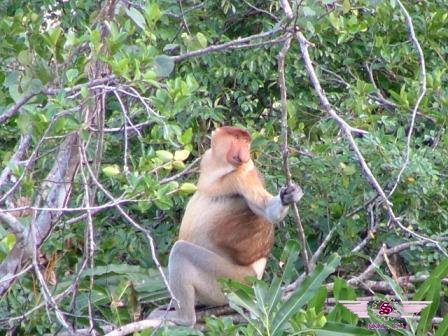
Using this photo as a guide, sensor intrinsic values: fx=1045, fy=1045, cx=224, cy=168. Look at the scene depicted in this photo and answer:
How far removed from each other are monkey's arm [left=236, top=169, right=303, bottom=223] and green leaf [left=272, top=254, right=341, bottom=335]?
1.24 feet

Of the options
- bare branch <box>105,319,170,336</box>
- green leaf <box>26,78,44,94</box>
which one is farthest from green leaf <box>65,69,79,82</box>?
bare branch <box>105,319,170,336</box>

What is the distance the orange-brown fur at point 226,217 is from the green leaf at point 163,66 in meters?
1.35

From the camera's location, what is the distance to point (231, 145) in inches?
233

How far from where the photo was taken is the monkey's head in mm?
5848

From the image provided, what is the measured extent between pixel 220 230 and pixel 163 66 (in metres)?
1.80

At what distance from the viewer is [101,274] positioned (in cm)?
576

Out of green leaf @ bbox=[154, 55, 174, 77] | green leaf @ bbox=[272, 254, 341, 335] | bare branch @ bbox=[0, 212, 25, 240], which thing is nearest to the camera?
green leaf @ bbox=[154, 55, 174, 77]

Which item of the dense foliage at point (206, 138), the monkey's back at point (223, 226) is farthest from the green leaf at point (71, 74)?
the monkey's back at point (223, 226)

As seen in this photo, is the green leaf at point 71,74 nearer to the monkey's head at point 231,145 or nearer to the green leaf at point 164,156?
the green leaf at point 164,156

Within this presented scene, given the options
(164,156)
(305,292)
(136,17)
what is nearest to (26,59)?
(136,17)

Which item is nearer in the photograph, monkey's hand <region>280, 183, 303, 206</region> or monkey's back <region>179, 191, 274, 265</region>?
monkey's hand <region>280, 183, 303, 206</region>

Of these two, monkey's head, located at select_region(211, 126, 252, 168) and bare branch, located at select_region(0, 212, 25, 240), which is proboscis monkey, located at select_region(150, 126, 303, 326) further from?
bare branch, located at select_region(0, 212, 25, 240)

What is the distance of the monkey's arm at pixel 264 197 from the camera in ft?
17.0

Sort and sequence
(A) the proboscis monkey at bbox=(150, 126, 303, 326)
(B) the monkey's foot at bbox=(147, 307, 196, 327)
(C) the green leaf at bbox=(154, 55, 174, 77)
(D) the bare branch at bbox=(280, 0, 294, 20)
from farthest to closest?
(A) the proboscis monkey at bbox=(150, 126, 303, 326), (B) the monkey's foot at bbox=(147, 307, 196, 327), (C) the green leaf at bbox=(154, 55, 174, 77), (D) the bare branch at bbox=(280, 0, 294, 20)
